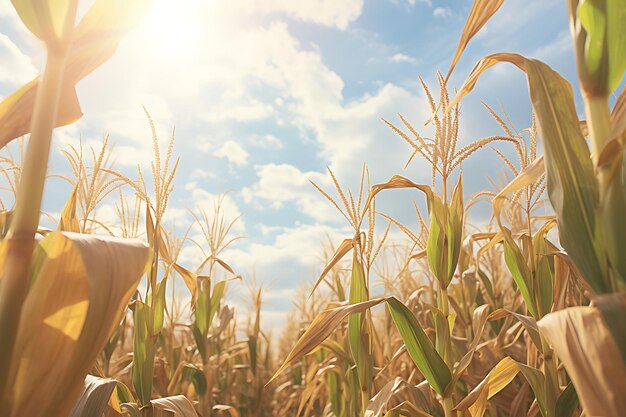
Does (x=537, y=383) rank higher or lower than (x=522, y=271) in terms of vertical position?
lower

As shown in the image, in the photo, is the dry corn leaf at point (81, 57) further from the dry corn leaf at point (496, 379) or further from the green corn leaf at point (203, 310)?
the green corn leaf at point (203, 310)

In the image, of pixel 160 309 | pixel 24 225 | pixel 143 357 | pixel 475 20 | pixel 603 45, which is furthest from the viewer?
pixel 160 309

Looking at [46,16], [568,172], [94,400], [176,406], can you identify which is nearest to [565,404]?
[568,172]

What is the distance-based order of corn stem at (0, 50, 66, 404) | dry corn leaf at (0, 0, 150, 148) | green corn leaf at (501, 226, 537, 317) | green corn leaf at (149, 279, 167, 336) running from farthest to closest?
green corn leaf at (149, 279, 167, 336) → green corn leaf at (501, 226, 537, 317) → dry corn leaf at (0, 0, 150, 148) → corn stem at (0, 50, 66, 404)

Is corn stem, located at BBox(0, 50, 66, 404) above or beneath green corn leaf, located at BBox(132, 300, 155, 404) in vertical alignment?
above

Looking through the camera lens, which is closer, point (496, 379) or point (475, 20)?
point (475, 20)

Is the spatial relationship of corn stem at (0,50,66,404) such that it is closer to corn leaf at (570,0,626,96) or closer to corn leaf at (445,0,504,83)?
corn leaf at (445,0,504,83)

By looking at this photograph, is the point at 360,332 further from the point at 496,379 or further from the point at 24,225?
the point at 24,225

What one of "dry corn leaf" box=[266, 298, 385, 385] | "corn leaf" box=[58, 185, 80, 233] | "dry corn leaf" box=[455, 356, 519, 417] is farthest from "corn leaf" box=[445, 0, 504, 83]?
"corn leaf" box=[58, 185, 80, 233]

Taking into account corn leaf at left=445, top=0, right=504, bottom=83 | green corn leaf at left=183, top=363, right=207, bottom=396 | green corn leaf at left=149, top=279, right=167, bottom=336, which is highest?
corn leaf at left=445, top=0, right=504, bottom=83

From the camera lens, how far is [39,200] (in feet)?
2.18

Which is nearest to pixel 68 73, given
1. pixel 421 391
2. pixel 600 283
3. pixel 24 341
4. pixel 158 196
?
pixel 24 341

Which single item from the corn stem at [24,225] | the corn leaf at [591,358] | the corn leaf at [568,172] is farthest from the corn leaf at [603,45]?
the corn stem at [24,225]

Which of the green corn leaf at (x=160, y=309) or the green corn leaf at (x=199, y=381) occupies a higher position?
the green corn leaf at (x=160, y=309)
